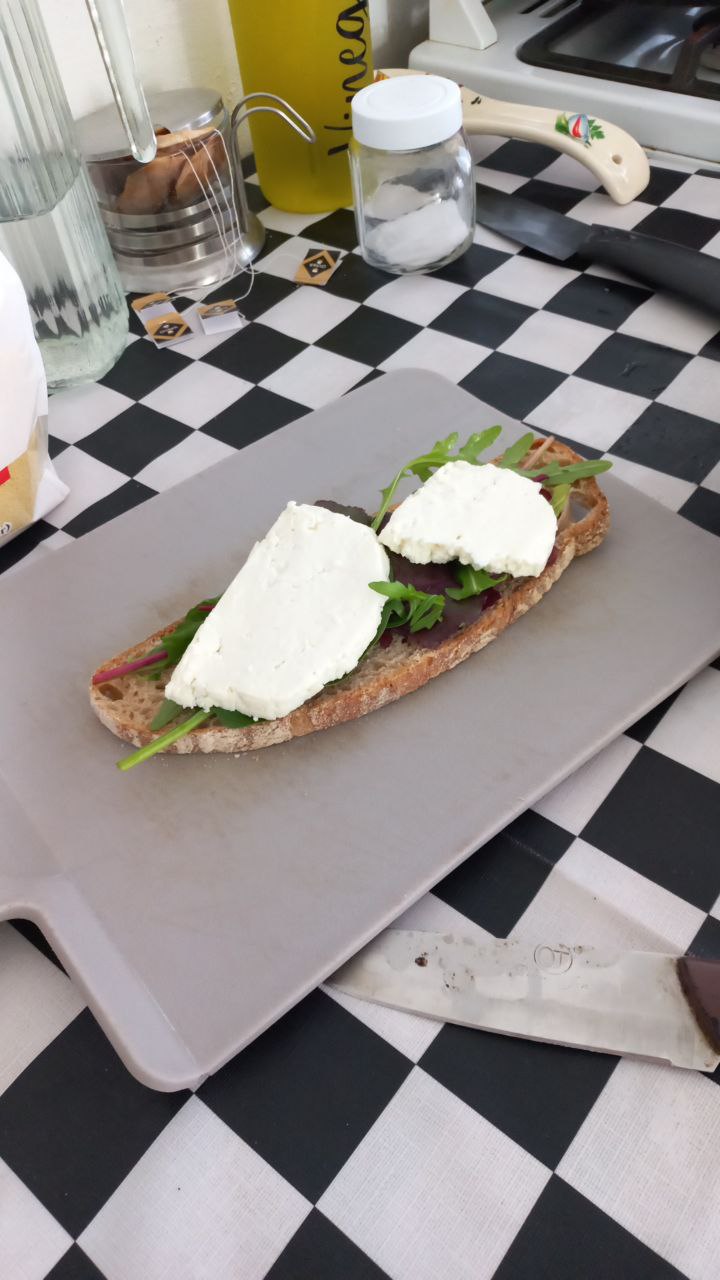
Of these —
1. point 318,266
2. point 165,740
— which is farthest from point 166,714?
point 318,266

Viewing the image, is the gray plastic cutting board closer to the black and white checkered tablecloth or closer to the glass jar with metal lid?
the black and white checkered tablecloth

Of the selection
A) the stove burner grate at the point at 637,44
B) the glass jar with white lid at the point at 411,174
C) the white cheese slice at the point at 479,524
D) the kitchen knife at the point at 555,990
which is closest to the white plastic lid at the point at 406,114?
the glass jar with white lid at the point at 411,174

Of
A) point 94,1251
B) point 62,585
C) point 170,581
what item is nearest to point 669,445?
point 170,581

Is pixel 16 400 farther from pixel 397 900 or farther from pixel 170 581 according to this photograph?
pixel 397 900

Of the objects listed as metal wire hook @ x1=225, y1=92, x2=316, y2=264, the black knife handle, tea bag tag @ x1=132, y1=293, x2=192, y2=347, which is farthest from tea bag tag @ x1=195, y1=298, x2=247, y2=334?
the black knife handle

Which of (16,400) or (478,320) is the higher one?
(16,400)
